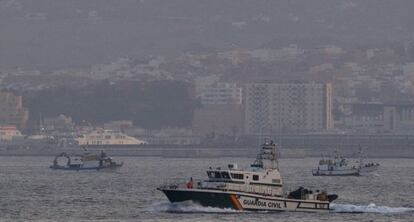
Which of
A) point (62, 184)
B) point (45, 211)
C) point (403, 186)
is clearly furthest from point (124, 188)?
point (45, 211)

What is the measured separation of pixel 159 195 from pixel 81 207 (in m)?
10.5

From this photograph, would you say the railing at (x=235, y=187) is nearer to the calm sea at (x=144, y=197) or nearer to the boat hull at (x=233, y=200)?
the boat hull at (x=233, y=200)

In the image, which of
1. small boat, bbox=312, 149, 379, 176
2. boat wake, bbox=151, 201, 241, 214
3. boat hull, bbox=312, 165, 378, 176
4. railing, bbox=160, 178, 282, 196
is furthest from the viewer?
small boat, bbox=312, 149, 379, 176

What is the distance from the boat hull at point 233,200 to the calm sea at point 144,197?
31cm

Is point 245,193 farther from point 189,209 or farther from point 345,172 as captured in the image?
point 345,172

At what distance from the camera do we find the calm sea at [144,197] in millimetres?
98438

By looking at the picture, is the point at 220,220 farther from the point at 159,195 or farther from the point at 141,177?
the point at 141,177

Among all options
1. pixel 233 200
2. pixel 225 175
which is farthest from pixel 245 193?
pixel 225 175

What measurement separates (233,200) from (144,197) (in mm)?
14469

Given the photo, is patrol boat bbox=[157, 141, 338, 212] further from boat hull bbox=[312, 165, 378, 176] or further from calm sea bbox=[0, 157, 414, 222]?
boat hull bbox=[312, 165, 378, 176]

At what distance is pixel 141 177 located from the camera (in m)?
144

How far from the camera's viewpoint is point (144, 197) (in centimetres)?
11288

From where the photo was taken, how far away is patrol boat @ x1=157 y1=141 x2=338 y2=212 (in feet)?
325

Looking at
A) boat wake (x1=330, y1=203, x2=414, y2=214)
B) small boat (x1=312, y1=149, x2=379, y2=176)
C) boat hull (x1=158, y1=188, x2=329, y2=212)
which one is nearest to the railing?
boat hull (x1=158, y1=188, x2=329, y2=212)
